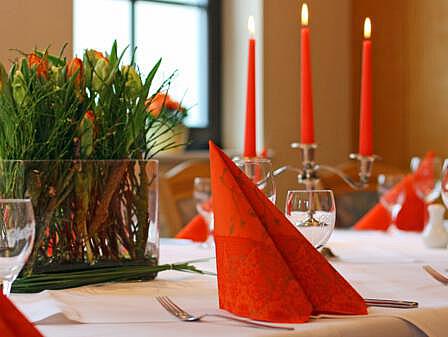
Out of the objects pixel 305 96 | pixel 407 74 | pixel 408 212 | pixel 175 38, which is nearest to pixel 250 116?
pixel 305 96

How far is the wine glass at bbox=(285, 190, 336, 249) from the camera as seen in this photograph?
→ 3.43 feet

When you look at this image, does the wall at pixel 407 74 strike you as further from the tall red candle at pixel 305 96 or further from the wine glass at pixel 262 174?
the wine glass at pixel 262 174

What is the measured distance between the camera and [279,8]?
3.78m

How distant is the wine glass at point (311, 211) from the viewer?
1.05m

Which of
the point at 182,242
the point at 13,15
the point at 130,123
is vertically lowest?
the point at 182,242

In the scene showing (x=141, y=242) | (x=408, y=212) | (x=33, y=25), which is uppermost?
(x=33, y=25)

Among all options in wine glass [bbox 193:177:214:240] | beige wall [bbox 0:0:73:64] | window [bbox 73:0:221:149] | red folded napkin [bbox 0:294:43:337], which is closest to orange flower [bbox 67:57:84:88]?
red folded napkin [bbox 0:294:43:337]

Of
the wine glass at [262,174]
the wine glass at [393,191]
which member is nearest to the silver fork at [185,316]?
the wine glass at [262,174]

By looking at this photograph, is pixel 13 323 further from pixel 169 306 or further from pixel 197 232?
pixel 197 232

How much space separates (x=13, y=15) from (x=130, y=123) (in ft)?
1.99

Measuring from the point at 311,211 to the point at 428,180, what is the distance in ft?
3.42

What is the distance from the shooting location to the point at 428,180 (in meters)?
2.03

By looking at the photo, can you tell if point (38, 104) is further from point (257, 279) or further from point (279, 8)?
point (279, 8)

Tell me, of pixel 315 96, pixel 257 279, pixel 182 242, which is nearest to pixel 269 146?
pixel 315 96
